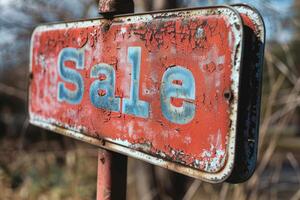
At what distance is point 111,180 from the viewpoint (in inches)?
44.1

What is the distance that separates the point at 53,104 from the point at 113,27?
1.08 feet

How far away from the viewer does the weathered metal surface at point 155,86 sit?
83cm

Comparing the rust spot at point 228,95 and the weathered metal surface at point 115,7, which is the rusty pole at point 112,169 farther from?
the rust spot at point 228,95

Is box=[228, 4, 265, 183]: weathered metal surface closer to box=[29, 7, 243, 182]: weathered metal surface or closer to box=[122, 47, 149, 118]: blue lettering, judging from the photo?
box=[29, 7, 243, 182]: weathered metal surface

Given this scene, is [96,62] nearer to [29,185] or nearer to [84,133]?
[84,133]

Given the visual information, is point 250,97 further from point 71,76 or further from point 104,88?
point 71,76

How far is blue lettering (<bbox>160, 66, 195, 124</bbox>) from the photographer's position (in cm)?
89

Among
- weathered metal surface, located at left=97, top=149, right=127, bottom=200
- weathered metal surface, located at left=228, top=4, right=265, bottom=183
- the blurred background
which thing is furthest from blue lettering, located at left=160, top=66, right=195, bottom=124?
the blurred background

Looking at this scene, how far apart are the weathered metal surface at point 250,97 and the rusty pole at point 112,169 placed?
0.38 meters

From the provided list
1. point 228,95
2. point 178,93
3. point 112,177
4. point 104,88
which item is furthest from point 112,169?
point 228,95

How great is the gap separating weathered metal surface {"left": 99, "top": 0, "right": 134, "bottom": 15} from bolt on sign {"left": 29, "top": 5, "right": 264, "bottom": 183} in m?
0.02

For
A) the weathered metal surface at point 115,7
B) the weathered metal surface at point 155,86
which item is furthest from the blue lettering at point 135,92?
the weathered metal surface at point 115,7

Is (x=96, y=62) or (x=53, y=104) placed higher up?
(x=96, y=62)

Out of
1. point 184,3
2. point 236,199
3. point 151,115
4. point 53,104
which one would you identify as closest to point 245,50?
point 151,115
